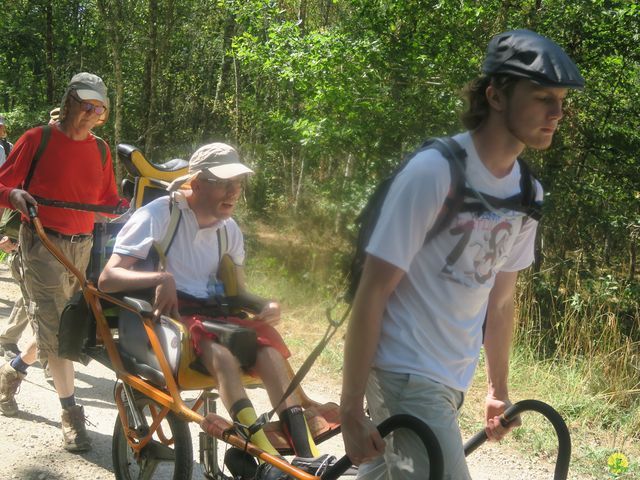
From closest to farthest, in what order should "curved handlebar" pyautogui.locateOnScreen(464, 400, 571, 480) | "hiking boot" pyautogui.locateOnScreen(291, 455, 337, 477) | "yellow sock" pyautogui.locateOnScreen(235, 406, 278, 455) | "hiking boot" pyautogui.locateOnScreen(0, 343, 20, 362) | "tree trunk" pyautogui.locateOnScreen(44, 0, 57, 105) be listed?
"curved handlebar" pyautogui.locateOnScreen(464, 400, 571, 480) → "hiking boot" pyautogui.locateOnScreen(291, 455, 337, 477) → "yellow sock" pyautogui.locateOnScreen(235, 406, 278, 455) → "hiking boot" pyautogui.locateOnScreen(0, 343, 20, 362) → "tree trunk" pyautogui.locateOnScreen(44, 0, 57, 105)

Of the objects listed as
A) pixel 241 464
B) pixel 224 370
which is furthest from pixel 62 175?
pixel 241 464

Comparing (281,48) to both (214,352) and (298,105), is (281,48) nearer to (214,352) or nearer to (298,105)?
(298,105)

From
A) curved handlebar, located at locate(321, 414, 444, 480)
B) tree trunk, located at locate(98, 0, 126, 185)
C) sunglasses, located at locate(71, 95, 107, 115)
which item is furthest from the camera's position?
tree trunk, located at locate(98, 0, 126, 185)

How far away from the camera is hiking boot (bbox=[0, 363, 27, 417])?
5.34 m

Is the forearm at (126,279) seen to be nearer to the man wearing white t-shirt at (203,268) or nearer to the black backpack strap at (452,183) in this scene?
the man wearing white t-shirt at (203,268)

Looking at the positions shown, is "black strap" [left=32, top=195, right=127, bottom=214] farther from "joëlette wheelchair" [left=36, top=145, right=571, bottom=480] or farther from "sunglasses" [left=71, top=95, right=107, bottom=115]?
"sunglasses" [left=71, top=95, right=107, bottom=115]

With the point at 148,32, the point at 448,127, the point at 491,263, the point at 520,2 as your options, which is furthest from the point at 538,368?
the point at 148,32

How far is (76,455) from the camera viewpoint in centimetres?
476

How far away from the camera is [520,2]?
816 centimetres

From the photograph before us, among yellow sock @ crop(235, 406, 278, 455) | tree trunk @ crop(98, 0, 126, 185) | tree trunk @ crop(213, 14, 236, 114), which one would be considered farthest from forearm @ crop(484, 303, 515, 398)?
tree trunk @ crop(213, 14, 236, 114)

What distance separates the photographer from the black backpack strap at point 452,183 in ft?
7.19

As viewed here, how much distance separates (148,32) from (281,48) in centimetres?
762

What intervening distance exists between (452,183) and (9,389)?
4175mm

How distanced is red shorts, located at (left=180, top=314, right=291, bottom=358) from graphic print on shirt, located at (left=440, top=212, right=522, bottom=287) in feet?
5.23
